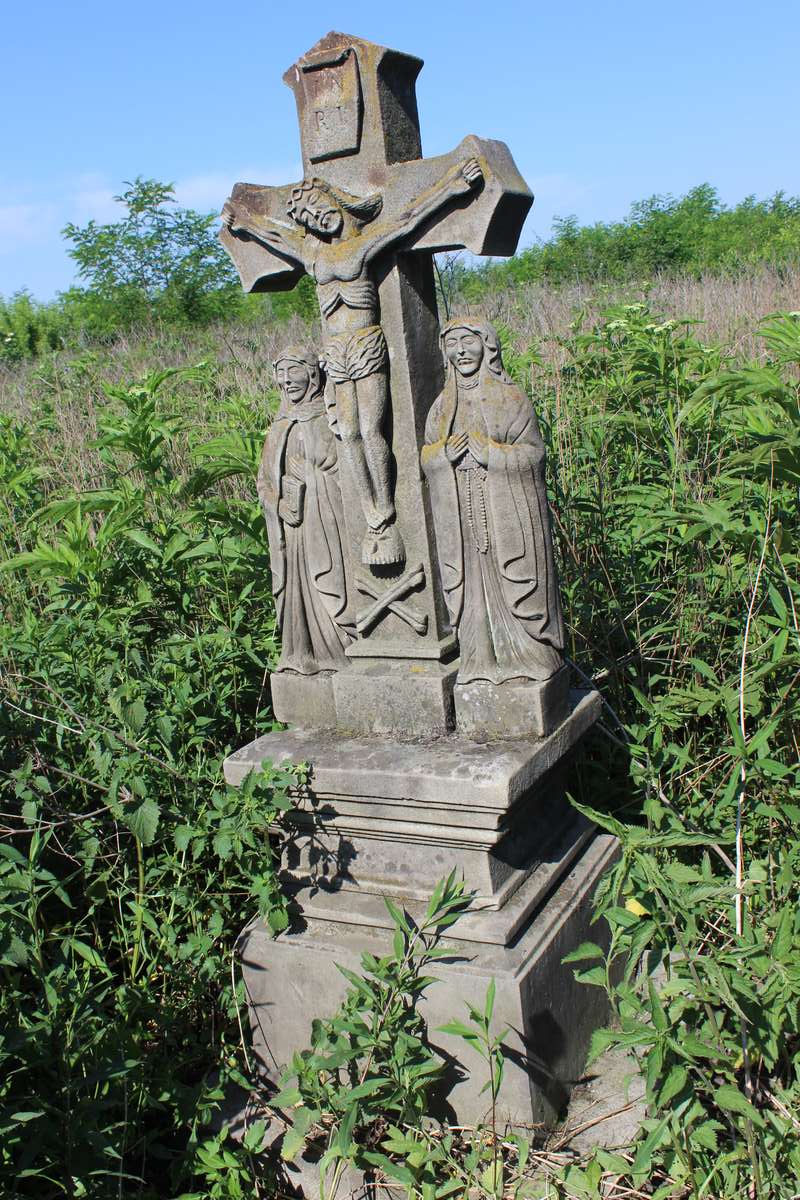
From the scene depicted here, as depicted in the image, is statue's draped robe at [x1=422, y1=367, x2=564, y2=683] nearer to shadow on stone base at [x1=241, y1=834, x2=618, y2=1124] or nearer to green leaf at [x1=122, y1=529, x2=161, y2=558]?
shadow on stone base at [x1=241, y1=834, x2=618, y2=1124]

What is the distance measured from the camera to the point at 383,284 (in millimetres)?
2699

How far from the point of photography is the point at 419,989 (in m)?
2.27

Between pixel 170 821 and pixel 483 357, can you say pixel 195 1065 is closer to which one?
pixel 170 821

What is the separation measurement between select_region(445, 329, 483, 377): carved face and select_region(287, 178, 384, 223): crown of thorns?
434mm

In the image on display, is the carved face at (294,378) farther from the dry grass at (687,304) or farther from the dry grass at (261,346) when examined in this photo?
the dry grass at (687,304)

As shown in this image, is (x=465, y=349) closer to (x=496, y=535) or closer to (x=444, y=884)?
(x=496, y=535)

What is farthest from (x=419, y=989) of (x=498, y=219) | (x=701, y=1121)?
(x=498, y=219)

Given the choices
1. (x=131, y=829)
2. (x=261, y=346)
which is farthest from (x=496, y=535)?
(x=261, y=346)

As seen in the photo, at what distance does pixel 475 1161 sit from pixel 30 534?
3.91m

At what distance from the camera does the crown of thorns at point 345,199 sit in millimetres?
2678

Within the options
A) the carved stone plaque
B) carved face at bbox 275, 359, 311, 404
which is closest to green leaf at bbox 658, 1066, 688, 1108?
carved face at bbox 275, 359, 311, 404

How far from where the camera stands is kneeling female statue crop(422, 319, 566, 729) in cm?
259

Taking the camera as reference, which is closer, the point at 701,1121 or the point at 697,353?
the point at 701,1121

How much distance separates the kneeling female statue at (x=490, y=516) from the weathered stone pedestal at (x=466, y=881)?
280 mm
